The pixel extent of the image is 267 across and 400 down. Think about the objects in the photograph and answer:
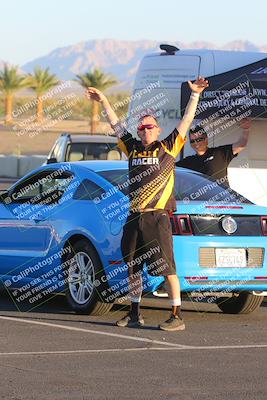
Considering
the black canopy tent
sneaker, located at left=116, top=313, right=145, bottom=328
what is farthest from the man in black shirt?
sneaker, located at left=116, top=313, right=145, bottom=328

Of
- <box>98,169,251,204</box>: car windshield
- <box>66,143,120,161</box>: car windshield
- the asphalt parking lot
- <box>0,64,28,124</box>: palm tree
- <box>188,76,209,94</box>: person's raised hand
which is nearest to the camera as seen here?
the asphalt parking lot

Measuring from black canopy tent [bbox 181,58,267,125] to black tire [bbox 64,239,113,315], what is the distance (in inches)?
155

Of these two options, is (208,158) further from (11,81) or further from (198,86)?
(11,81)

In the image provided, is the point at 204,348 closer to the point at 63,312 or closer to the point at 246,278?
the point at 246,278

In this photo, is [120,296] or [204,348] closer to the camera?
[204,348]

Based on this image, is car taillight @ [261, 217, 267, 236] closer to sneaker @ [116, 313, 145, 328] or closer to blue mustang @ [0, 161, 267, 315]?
blue mustang @ [0, 161, 267, 315]

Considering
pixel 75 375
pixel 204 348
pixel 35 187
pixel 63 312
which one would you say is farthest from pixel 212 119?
pixel 75 375

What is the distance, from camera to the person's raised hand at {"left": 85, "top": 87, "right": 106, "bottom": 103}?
9.97 meters

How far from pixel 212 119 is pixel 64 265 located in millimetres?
4329

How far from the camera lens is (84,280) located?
10281 millimetres

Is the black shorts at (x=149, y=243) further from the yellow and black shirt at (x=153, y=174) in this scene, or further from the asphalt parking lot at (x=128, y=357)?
the asphalt parking lot at (x=128, y=357)

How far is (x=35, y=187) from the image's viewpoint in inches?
447

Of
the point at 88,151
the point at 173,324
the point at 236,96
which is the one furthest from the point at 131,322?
the point at 88,151

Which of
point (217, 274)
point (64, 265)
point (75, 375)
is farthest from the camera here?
point (64, 265)
